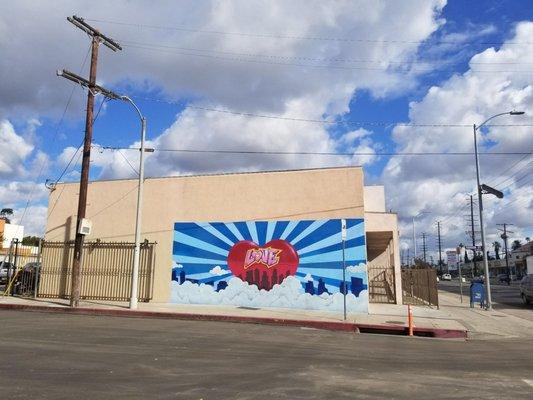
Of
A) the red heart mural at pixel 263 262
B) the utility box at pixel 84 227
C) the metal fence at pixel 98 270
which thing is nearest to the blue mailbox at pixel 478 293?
the red heart mural at pixel 263 262

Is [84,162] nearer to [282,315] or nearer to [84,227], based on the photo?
[84,227]

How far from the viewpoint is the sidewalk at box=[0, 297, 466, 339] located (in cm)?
1633

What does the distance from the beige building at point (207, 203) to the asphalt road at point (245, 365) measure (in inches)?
300

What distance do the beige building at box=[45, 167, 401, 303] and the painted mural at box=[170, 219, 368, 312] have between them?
43 centimetres

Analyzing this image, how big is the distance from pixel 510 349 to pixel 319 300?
29.7 ft

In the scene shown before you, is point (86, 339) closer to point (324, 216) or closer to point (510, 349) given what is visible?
point (510, 349)

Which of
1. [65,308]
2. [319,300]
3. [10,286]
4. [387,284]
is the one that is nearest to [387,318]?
[319,300]

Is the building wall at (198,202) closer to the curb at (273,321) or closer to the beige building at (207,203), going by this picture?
the beige building at (207,203)

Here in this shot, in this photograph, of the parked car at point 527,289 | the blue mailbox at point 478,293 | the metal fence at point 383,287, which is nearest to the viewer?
the blue mailbox at point 478,293

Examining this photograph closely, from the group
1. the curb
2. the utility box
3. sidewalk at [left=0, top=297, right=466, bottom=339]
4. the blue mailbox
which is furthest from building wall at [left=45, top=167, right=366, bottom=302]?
the blue mailbox

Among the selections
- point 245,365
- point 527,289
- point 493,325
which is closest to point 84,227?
point 245,365

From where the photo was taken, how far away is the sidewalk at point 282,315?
53.6 feet

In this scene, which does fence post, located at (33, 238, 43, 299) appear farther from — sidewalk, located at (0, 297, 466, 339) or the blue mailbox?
the blue mailbox

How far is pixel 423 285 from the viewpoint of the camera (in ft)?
88.9
